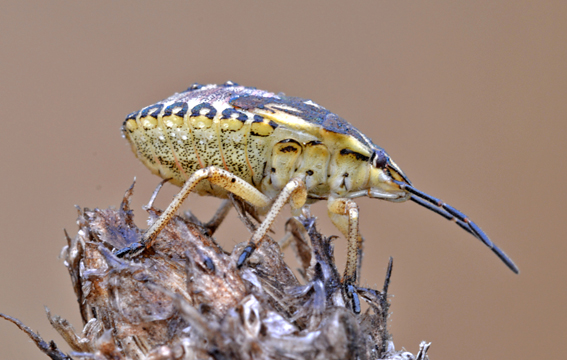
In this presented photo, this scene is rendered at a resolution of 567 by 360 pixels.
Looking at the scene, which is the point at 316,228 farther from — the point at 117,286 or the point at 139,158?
the point at 139,158

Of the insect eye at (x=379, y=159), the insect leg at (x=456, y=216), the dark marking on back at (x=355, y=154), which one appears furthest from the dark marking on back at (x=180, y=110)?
the insect leg at (x=456, y=216)

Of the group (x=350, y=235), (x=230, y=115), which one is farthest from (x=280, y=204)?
(x=230, y=115)

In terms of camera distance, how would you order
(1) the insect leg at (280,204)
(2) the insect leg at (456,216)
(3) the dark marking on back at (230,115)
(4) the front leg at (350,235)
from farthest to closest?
1. (3) the dark marking on back at (230,115)
2. (2) the insect leg at (456,216)
3. (4) the front leg at (350,235)
4. (1) the insect leg at (280,204)

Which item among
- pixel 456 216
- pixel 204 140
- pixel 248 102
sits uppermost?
pixel 248 102

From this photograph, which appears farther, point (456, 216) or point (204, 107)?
point (204, 107)

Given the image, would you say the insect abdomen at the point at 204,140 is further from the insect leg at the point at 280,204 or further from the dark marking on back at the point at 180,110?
the insect leg at the point at 280,204

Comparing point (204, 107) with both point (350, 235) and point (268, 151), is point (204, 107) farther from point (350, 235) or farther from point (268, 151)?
point (350, 235)

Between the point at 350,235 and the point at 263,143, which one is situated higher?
the point at 263,143
